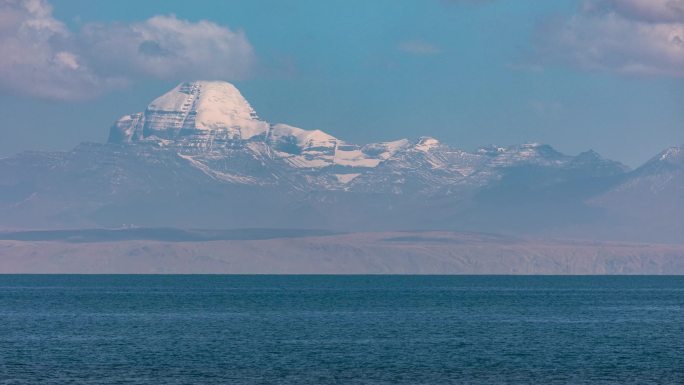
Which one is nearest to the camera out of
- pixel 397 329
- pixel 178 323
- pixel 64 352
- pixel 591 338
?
pixel 64 352

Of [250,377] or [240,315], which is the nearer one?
[250,377]

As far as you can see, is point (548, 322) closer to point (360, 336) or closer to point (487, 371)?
point (360, 336)

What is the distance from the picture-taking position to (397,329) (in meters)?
149

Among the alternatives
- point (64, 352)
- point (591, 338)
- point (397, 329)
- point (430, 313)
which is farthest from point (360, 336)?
point (430, 313)

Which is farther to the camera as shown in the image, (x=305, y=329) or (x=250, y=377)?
(x=305, y=329)

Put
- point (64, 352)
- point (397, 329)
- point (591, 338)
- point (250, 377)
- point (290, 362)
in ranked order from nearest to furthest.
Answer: point (250, 377)
point (290, 362)
point (64, 352)
point (591, 338)
point (397, 329)

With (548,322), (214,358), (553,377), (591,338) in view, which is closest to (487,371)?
(553,377)

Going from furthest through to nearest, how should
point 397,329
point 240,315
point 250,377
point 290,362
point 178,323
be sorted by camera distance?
point 240,315
point 178,323
point 397,329
point 290,362
point 250,377

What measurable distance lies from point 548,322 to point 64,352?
68683 millimetres

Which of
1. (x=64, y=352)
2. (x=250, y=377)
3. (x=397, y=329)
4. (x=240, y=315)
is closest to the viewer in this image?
(x=250, y=377)

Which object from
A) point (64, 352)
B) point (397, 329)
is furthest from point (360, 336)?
point (64, 352)

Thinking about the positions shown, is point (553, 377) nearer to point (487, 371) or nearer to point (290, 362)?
point (487, 371)

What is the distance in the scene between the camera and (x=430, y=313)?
7288 inches

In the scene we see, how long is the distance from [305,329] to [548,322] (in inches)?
1321
